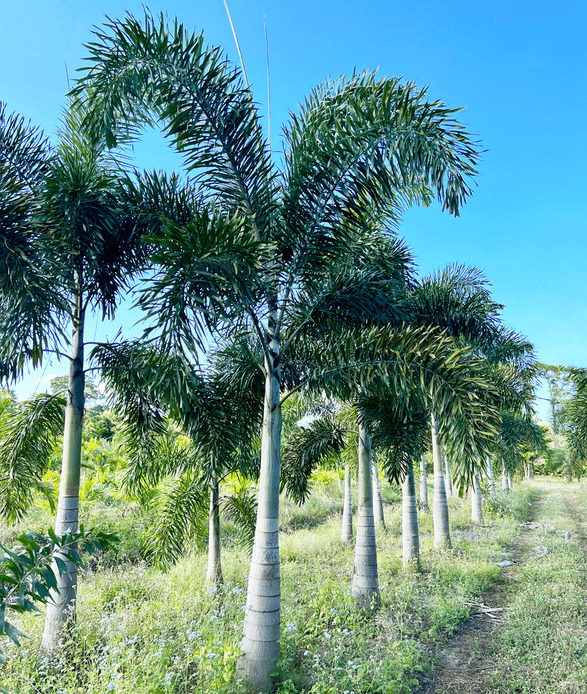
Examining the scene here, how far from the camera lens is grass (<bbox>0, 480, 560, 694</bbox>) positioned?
5254 mm

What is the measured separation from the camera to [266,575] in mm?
5613

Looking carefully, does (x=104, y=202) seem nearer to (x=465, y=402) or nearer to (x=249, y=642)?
(x=465, y=402)

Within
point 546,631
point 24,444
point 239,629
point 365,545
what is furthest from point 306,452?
point 24,444

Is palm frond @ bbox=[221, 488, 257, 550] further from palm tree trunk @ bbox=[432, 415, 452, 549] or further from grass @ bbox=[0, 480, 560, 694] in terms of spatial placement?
palm tree trunk @ bbox=[432, 415, 452, 549]

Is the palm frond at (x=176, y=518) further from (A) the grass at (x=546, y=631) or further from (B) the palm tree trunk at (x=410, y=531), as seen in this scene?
(A) the grass at (x=546, y=631)

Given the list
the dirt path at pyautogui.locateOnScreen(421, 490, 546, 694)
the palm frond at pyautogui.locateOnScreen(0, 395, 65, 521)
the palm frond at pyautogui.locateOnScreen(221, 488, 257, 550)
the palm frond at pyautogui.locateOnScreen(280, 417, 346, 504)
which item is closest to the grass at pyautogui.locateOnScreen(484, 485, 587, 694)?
the dirt path at pyautogui.locateOnScreen(421, 490, 546, 694)

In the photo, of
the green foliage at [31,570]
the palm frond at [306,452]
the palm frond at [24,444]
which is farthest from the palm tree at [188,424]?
the green foliage at [31,570]

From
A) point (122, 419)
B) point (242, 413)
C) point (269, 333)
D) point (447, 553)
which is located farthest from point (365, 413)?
point (447, 553)

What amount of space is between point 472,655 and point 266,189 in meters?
6.53

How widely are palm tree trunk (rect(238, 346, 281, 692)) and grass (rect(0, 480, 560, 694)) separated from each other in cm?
18

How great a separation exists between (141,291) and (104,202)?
221 centimetres

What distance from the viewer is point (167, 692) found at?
187 inches

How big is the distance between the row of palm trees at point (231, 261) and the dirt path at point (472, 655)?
5.18ft

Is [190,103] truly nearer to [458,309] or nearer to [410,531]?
[458,309]
